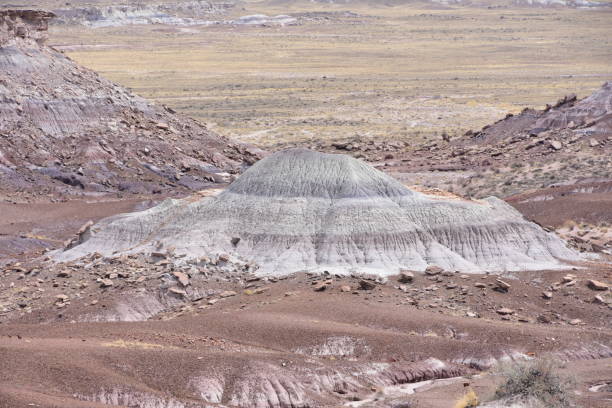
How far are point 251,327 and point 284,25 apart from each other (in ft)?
500

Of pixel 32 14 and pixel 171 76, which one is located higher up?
pixel 32 14

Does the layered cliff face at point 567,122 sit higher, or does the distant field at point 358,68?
the layered cliff face at point 567,122

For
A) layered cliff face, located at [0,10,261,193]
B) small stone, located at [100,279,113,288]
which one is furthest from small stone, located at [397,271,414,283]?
layered cliff face, located at [0,10,261,193]

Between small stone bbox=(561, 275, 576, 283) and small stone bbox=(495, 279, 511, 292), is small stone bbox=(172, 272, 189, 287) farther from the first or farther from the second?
small stone bbox=(561, 275, 576, 283)

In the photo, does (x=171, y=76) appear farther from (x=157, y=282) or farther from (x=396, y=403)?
(x=396, y=403)

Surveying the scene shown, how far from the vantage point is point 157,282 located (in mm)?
26000

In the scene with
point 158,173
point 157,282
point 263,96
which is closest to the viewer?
point 157,282

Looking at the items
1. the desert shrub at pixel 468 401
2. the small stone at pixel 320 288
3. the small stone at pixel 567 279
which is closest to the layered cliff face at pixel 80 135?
the small stone at pixel 320 288

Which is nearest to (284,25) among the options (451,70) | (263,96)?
(451,70)

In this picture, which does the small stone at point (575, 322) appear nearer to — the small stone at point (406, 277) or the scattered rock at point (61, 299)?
the small stone at point (406, 277)

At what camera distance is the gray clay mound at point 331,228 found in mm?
27258

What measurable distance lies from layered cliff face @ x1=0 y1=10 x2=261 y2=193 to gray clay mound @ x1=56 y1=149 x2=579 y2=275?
52.6ft

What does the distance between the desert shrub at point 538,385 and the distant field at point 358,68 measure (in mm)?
45797

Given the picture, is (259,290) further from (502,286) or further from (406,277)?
(502,286)
